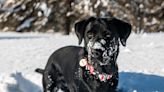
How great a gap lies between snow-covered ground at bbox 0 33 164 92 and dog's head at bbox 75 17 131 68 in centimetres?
193

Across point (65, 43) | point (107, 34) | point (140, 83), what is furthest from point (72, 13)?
point (107, 34)

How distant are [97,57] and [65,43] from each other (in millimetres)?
7924

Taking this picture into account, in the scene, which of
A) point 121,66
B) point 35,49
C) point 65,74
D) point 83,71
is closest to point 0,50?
point 35,49

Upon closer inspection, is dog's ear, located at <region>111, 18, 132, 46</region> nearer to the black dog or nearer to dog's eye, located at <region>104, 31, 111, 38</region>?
the black dog

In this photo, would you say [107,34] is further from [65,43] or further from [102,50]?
[65,43]

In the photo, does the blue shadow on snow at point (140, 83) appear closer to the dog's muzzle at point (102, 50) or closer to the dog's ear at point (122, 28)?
the dog's ear at point (122, 28)

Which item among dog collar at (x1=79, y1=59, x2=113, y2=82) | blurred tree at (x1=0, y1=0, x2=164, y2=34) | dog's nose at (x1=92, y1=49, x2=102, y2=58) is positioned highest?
dog's nose at (x1=92, y1=49, x2=102, y2=58)

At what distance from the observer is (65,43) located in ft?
45.1

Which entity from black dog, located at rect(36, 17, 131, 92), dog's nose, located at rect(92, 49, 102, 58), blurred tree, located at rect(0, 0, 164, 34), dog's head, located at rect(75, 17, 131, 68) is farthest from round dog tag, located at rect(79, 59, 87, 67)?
blurred tree, located at rect(0, 0, 164, 34)

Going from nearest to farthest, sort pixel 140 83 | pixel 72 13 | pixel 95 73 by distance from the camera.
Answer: pixel 95 73
pixel 140 83
pixel 72 13

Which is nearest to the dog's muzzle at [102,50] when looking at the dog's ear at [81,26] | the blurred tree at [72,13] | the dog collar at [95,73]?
the dog collar at [95,73]

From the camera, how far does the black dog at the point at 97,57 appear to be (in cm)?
583

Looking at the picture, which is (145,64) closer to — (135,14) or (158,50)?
(158,50)

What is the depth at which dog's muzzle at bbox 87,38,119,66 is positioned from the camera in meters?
5.75
